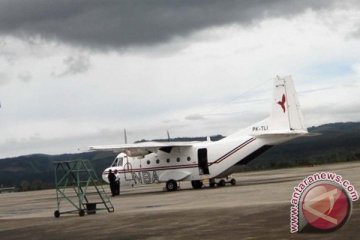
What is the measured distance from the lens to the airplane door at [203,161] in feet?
139

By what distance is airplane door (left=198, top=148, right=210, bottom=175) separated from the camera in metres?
42.5

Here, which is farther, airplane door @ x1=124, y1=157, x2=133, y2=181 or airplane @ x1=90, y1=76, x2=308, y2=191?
airplane door @ x1=124, y1=157, x2=133, y2=181

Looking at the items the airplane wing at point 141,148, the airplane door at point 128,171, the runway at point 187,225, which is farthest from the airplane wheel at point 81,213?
the airplane door at point 128,171

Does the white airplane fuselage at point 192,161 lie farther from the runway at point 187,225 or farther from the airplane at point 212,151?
the runway at point 187,225

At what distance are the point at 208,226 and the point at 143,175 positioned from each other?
89.1ft

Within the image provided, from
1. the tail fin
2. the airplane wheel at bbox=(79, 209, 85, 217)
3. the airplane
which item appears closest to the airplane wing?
the airplane

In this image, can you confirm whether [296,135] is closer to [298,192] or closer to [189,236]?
[189,236]

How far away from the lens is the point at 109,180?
44.8 metres

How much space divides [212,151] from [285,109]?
571 centimetres

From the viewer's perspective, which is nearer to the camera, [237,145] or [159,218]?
[159,218]

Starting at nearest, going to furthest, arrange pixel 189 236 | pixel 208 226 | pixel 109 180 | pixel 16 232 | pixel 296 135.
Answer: pixel 189 236 → pixel 208 226 → pixel 16 232 → pixel 296 135 → pixel 109 180

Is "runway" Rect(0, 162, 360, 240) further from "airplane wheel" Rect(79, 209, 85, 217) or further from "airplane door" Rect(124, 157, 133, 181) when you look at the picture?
"airplane door" Rect(124, 157, 133, 181)

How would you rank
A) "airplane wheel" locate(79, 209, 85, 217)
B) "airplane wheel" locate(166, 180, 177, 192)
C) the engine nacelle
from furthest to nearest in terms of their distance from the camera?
the engine nacelle → "airplane wheel" locate(166, 180, 177, 192) → "airplane wheel" locate(79, 209, 85, 217)

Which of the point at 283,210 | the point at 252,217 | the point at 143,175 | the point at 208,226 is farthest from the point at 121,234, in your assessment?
the point at 143,175
